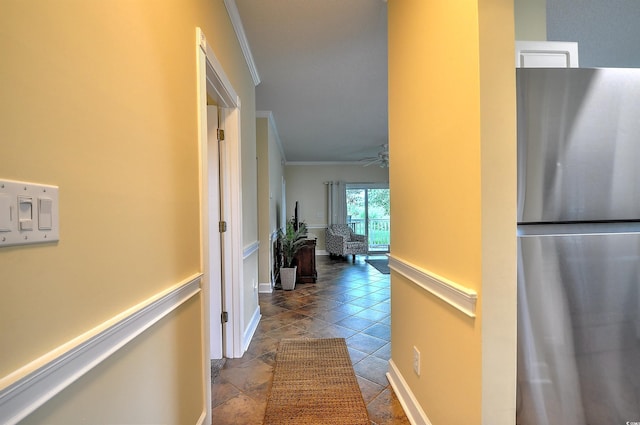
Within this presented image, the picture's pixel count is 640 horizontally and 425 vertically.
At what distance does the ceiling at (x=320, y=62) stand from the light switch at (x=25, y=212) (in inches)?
77.1

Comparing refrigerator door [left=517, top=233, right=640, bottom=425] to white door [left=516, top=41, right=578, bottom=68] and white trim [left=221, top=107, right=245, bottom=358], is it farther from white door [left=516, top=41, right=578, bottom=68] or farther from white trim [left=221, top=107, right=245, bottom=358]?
white trim [left=221, top=107, right=245, bottom=358]

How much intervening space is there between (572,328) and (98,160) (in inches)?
64.3

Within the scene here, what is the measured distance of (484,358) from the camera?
0.97 meters

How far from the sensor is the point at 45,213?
58cm

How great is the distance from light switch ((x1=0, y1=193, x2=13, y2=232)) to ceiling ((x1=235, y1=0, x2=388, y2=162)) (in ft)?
6.51

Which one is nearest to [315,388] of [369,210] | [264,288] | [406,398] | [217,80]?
[406,398]

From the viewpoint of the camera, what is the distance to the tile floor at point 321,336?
1.67 m

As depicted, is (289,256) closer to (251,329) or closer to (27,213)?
(251,329)

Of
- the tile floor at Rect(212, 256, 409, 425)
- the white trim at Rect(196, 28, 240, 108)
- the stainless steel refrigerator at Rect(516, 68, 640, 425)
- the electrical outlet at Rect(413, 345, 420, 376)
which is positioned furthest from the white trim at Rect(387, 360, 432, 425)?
the white trim at Rect(196, 28, 240, 108)

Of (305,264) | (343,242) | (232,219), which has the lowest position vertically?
(305,264)

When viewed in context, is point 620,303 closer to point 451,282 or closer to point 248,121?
point 451,282

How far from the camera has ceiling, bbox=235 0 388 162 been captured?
1972mm

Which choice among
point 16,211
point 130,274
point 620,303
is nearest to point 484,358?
point 620,303

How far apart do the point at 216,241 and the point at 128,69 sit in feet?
4.82
